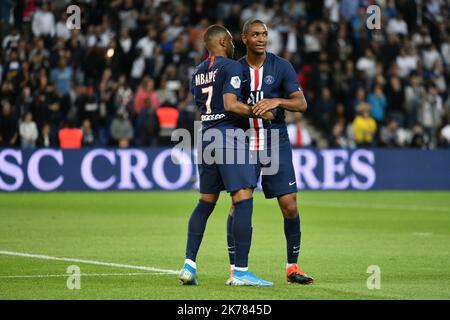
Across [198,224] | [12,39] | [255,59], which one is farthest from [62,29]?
[198,224]

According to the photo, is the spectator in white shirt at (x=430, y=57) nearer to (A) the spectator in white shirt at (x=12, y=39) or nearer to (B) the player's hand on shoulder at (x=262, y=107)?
(A) the spectator in white shirt at (x=12, y=39)

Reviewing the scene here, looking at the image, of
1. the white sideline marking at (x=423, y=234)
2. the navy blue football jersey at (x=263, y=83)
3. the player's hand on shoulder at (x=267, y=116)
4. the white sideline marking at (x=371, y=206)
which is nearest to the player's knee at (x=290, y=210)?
the navy blue football jersey at (x=263, y=83)

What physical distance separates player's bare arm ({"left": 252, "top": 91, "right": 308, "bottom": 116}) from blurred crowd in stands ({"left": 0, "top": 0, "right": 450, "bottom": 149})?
15701 millimetres

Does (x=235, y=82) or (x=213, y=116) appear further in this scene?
(x=213, y=116)

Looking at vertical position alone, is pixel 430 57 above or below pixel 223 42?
above

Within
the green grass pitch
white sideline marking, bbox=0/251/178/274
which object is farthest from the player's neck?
white sideline marking, bbox=0/251/178/274

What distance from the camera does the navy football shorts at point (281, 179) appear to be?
10.3 metres

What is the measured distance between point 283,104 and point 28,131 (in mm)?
15844

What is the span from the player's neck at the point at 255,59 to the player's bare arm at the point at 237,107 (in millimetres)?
591

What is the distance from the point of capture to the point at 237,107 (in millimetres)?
9781

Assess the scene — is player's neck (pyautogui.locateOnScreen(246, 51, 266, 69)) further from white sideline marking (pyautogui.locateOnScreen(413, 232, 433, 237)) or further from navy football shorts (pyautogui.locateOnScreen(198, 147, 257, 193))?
white sideline marking (pyautogui.locateOnScreen(413, 232, 433, 237))

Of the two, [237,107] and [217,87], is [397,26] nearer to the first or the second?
[217,87]

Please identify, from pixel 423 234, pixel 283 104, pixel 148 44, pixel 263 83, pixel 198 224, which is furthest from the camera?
pixel 148 44
